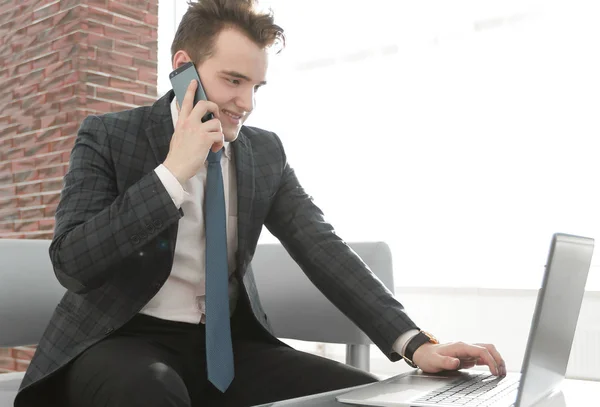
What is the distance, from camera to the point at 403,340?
1.44 m

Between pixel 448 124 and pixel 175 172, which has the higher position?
pixel 448 124

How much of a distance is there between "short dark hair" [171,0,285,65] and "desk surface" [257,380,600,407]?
30.5 inches

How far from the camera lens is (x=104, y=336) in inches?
51.9

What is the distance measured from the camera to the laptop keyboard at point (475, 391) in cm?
100

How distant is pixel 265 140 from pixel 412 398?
2.89 ft

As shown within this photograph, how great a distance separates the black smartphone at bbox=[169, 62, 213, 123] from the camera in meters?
1.44

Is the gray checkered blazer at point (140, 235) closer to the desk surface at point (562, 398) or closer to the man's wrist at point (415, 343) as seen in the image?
the man's wrist at point (415, 343)

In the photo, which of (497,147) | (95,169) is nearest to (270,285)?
(95,169)

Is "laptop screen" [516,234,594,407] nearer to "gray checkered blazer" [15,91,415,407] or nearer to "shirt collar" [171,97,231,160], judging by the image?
"gray checkered blazer" [15,91,415,407]

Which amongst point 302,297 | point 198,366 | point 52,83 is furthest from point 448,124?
Result: point 198,366

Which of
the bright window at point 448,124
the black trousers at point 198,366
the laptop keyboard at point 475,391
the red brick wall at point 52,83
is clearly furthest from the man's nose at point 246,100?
the red brick wall at point 52,83

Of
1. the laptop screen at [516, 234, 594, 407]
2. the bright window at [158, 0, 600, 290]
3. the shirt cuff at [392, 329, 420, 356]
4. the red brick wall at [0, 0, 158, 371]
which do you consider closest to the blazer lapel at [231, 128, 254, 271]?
the shirt cuff at [392, 329, 420, 356]

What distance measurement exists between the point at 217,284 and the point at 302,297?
21.4 inches

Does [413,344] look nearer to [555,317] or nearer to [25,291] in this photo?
[555,317]
